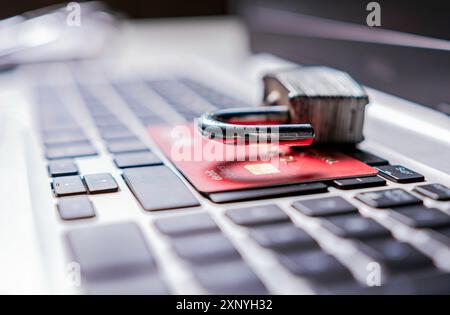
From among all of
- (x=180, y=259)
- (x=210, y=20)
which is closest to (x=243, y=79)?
(x=180, y=259)

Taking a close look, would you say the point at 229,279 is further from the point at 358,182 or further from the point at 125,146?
the point at 125,146

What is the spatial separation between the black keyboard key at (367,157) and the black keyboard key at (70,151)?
0.24 meters

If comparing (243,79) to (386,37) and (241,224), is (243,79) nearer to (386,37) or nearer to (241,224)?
(386,37)

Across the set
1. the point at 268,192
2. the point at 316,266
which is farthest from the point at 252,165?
the point at 316,266

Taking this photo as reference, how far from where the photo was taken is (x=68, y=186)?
0.44 metres

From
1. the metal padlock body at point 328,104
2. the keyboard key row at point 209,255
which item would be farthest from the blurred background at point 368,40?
the keyboard key row at point 209,255

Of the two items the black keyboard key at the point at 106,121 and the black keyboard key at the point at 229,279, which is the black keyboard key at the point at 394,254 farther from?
the black keyboard key at the point at 106,121

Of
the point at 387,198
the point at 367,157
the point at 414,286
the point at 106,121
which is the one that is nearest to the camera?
the point at 414,286

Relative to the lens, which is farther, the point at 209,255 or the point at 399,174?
the point at 399,174

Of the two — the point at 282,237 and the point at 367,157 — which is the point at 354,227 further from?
the point at 367,157

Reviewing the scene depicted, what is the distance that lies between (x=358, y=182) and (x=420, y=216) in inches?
2.8

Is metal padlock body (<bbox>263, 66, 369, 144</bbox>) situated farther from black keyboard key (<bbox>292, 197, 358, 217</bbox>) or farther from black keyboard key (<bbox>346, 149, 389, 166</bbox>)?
black keyboard key (<bbox>292, 197, 358, 217</bbox>)

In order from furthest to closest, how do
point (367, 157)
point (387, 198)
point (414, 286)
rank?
1. point (367, 157)
2. point (387, 198)
3. point (414, 286)

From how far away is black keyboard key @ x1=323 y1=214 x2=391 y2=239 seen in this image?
0.35m
